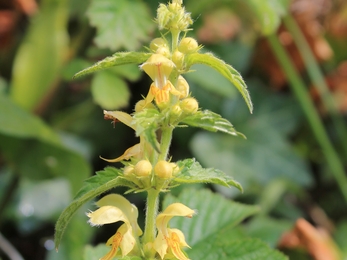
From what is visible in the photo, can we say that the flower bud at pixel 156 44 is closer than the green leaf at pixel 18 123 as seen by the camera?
Yes

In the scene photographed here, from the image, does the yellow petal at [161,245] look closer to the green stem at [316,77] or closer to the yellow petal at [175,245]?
the yellow petal at [175,245]

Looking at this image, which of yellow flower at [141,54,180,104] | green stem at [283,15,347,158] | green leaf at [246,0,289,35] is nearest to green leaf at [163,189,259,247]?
yellow flower at [141,54,180,104]

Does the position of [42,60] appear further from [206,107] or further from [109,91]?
[206,107]

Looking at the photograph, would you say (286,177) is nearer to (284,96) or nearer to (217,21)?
(284,96)

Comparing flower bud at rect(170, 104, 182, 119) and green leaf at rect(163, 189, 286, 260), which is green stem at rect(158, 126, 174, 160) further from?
green leaf at rect(163, 189, 286, 260)

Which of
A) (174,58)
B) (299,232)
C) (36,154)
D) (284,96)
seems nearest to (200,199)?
(174,58)

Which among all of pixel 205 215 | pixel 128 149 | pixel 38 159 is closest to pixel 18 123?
pixel 38 159

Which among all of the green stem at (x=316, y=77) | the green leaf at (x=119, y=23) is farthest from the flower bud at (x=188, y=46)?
the green stem at (x=316, y=77)
